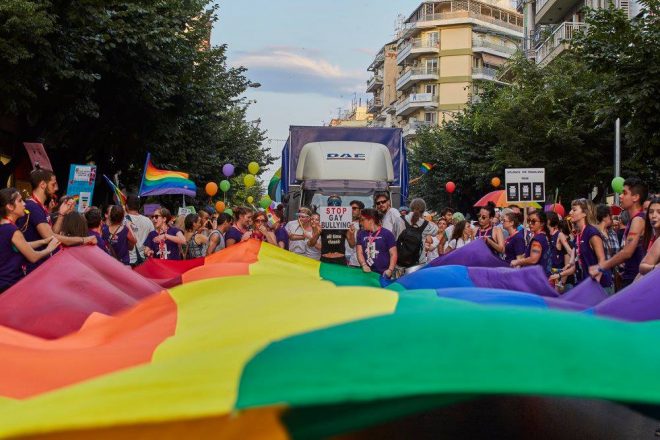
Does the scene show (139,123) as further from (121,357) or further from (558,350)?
(558,350)

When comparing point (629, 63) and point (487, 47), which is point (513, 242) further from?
point (487, 47)

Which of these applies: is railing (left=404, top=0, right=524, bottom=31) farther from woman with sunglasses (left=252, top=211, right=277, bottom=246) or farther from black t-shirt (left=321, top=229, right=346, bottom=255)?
black t-shirt (left=321, top=229, right=346, bottom=255)

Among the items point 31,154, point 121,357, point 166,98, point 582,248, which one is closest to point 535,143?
point 166,98

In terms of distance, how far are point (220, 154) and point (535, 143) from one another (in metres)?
16.6

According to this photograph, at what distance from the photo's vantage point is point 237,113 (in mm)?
55844

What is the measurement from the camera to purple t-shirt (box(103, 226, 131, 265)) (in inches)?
540

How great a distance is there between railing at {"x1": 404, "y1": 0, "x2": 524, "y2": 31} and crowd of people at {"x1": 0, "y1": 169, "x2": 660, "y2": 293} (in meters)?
94.6

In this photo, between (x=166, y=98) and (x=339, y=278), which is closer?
(x=339, y=278)

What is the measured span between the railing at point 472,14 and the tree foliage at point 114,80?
248ft

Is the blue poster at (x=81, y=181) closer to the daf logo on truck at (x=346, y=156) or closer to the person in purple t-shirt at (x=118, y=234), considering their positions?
the daf logo on truck at (x=346, y=156)

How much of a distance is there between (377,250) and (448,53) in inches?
3981

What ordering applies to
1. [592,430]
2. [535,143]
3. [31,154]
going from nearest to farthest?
1. [592,430]
2. [31,154]
3. [535,143]

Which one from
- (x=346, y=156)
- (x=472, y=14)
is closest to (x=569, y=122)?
(x=346, y=156)

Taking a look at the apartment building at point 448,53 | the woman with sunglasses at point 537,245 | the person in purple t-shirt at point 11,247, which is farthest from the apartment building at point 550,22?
the apartment building at point 448,53
